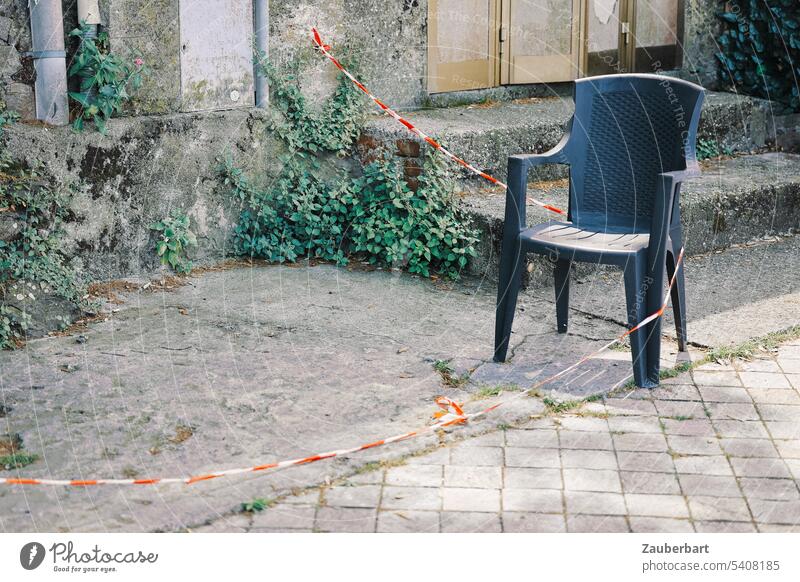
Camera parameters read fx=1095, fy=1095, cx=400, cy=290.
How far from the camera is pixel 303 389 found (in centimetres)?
425

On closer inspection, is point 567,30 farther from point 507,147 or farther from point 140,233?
point 140,233

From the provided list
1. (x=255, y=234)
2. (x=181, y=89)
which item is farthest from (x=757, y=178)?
(x=181, y=89)

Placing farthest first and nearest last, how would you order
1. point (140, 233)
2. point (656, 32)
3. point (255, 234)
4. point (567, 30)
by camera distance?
point (656, 32)
point (567, 30)
point (255, 234)
point (140, 233)

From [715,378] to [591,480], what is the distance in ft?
3.65

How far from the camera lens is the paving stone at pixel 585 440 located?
378 cm

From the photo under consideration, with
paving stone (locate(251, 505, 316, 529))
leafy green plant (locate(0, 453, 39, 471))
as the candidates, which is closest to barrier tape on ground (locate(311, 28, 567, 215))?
paving stone (locate(251, 505, 316, 529))

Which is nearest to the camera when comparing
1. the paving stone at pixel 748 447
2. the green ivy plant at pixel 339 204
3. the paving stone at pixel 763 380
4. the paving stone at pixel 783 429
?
the paving stone at pixel 748 447

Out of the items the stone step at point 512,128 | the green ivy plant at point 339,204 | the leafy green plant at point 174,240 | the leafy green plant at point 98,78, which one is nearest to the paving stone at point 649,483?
the green ivy plant at point 339,204

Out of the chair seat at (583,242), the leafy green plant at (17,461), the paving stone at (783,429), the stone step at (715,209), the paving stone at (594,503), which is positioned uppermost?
the chair seat at (583,242)

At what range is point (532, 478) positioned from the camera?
3.54 m

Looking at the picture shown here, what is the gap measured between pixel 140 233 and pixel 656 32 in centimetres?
416

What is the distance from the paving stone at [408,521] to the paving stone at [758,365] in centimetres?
180

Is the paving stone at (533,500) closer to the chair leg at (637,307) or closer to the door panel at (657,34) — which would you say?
the chair leg at (637,307)

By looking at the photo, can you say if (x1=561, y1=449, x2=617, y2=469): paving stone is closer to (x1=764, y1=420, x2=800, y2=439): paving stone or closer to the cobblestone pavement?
the cobblestone pavement
